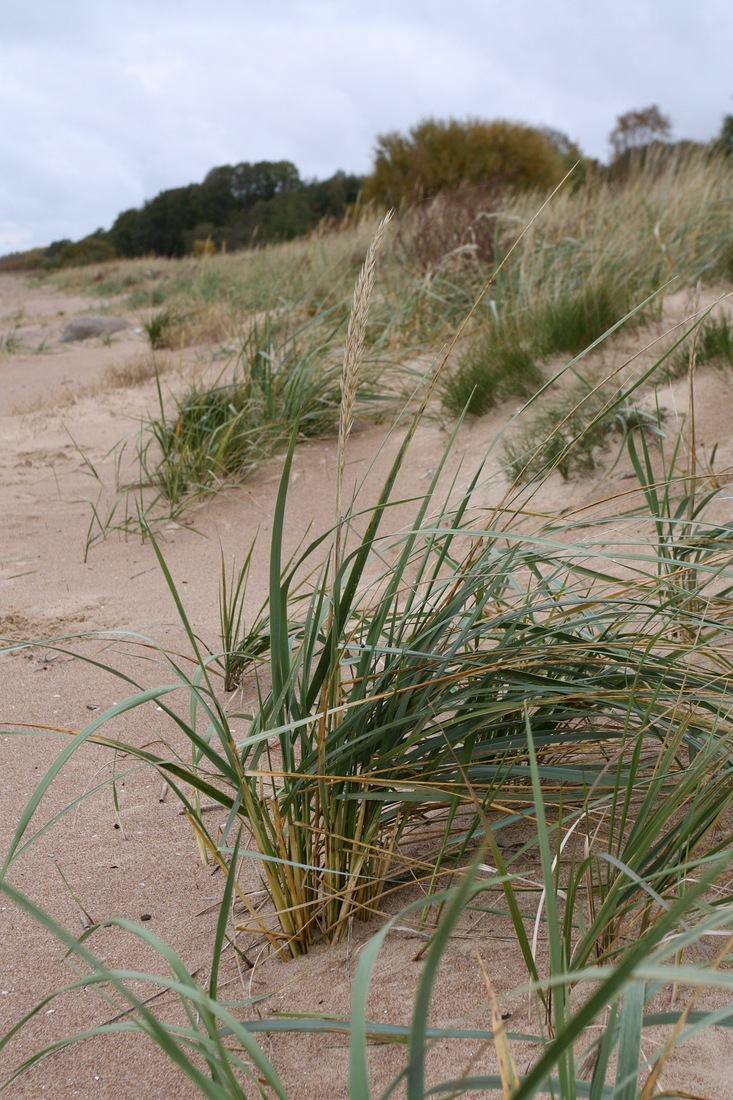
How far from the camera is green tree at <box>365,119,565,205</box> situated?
11.2 m

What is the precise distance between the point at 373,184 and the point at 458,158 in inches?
47.3

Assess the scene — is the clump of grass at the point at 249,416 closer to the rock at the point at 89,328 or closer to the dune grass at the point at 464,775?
the dune grass at the point at 464,775

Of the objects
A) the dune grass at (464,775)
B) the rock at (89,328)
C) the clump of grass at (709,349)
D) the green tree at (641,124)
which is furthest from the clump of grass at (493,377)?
the green tree at (641,124)

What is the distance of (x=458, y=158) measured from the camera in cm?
1141

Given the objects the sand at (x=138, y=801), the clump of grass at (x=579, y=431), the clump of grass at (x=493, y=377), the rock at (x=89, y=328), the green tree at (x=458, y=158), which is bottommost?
the sand at (x=138, y=801)

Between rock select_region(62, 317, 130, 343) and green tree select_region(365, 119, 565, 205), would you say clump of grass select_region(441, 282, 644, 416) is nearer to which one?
green tree select_region(365, 119, 565, 205)

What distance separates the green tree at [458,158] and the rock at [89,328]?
3.79 meters

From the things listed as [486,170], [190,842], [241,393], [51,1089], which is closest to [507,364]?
[241,393]

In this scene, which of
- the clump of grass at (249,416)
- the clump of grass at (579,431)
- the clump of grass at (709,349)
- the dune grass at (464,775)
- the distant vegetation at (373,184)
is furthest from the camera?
the distant vegetation at (373,184)

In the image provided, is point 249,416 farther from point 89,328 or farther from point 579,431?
point 89,328

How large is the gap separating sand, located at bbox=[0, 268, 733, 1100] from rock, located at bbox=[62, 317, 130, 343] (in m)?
6.54

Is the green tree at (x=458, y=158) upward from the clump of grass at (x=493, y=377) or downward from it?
upward

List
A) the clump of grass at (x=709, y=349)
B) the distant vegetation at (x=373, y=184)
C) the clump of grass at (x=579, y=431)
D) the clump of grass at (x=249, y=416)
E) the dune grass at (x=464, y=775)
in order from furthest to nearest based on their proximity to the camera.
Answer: the distant vegetation at (x=373, y=184) < the clump of grass at (x=249, y=416) < the clump of grass at (x=709, y=349) < the clump of grass at (x=579, y=431) < the dune grass at (x=464, y=775)

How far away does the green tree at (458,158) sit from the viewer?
11.2 metres
